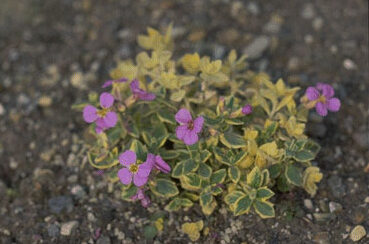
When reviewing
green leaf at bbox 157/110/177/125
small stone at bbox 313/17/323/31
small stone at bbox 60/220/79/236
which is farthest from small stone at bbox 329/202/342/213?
small stone at bbox 313/17/323/31

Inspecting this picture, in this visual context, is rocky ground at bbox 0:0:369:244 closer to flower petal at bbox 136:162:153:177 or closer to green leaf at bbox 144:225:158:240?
green leaf at bbox 144:225:158:240

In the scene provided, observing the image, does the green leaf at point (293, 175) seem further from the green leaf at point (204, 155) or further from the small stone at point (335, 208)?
the green leaf at point (204, 155)

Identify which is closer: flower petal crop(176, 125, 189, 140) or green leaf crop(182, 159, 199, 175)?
flower petal crop(176, 125, 189, 140)

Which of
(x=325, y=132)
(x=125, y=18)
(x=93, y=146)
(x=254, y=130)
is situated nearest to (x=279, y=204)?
(x=254, y=130)

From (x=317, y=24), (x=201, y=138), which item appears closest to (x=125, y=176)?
(x=201, y=138)

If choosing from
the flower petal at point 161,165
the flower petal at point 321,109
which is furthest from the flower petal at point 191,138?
the flower petal at point 321,109

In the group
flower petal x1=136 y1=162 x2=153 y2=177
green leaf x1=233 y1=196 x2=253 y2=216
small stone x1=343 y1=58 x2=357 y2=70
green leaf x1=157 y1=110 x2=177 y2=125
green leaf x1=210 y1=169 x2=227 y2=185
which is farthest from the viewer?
small stone x1=343 y1=58 x2=357 y2=70

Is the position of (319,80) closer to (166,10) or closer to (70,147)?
(166,10)

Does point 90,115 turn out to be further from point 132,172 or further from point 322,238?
point 322,238
